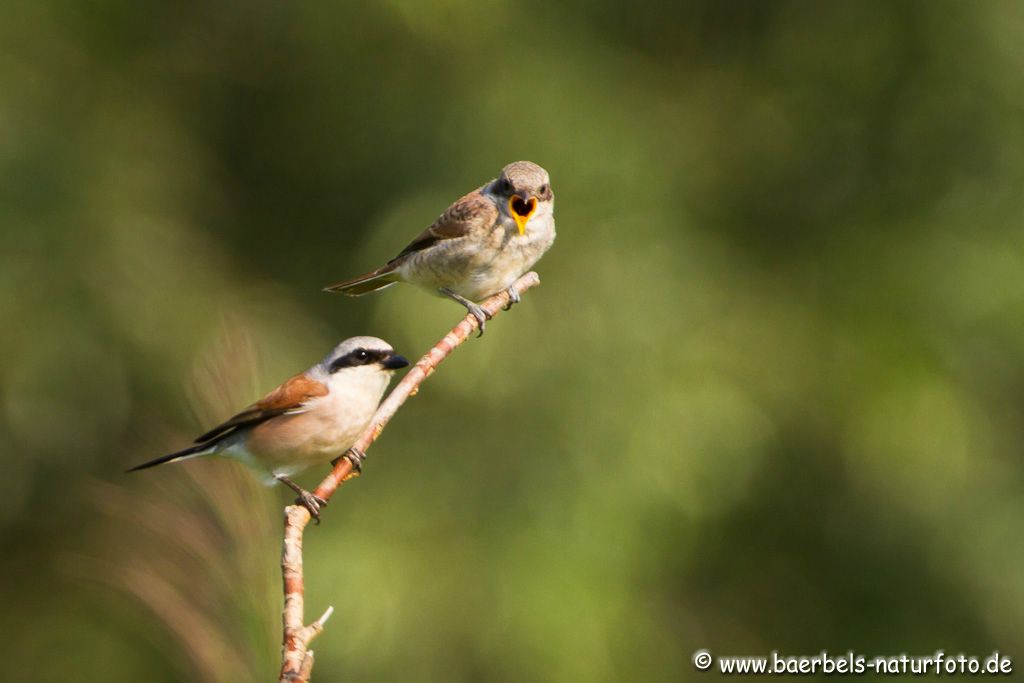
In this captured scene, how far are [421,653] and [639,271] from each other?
229 cm

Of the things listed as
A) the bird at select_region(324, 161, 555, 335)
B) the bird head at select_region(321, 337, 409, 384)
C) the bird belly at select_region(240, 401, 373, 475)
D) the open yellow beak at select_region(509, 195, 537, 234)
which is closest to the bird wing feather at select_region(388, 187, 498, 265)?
the bird at select_region(324, 161, 555, 335)

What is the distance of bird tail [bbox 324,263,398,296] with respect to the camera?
392cm

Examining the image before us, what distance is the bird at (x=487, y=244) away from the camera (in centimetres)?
374

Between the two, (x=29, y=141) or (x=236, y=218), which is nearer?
(x=29, y=141)

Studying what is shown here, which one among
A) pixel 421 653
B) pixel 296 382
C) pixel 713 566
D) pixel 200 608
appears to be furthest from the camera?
pixel 713 566

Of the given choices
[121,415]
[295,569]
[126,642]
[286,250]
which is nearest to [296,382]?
[295,569]

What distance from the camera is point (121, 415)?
6.56m

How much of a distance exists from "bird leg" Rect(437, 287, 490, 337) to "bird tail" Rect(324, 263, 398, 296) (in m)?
0.22

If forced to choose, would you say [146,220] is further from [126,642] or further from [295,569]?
[295,569]

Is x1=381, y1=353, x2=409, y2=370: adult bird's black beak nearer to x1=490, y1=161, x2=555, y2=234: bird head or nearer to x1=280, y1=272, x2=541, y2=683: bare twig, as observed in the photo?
x1=490, y1=161, x2=555, y2=234: bird head

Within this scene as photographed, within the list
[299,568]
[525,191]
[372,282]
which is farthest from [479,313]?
[299,568]

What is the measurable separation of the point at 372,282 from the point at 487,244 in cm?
52

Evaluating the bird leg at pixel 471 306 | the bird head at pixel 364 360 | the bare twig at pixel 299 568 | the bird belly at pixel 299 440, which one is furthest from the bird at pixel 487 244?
the bare twig at pixel 299 568

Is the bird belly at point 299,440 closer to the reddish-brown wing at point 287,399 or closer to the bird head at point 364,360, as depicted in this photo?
the reddish-brown wing at point 287,399
